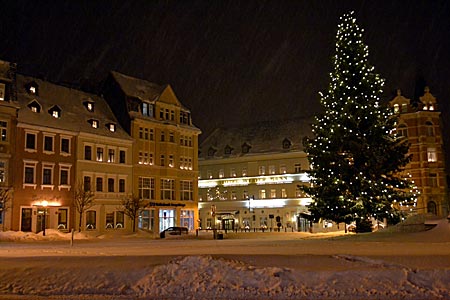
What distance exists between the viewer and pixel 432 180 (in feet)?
236

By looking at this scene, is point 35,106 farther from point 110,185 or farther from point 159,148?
point 159,148

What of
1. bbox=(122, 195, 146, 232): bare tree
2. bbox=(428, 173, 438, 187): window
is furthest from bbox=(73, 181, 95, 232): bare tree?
bbox=(428, 173, 438, 187): window

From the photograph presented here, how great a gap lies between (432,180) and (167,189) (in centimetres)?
3600

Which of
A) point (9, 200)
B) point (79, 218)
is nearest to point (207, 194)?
point (79, 218)

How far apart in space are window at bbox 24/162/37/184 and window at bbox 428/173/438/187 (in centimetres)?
5049

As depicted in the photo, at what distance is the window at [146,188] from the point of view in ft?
194

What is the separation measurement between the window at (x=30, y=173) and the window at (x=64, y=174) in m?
2.92

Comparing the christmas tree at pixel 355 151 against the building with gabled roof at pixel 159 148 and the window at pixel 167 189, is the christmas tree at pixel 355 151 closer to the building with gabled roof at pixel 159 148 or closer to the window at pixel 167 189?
the building with gabled roof at pixel 159 148

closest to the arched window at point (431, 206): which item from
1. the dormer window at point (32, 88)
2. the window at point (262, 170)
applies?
the window at point (262, 170)

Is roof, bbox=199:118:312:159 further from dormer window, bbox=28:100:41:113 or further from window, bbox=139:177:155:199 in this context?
dormer window, bbox=28:100:41:113

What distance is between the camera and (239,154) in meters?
82.9

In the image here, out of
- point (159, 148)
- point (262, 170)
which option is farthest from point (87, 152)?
point (262, 170)

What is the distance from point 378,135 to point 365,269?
23.2 meters

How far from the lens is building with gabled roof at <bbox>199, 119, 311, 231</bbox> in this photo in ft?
250
